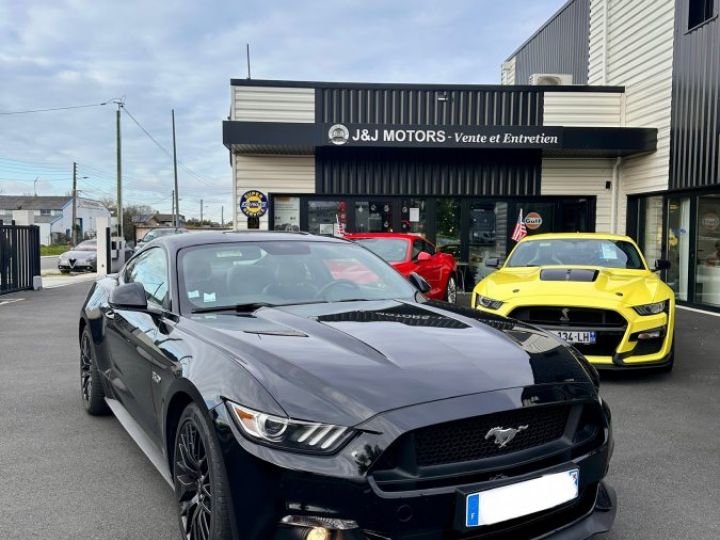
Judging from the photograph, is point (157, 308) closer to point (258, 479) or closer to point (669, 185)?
point (258, 479)

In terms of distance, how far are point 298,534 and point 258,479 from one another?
0.22 metres

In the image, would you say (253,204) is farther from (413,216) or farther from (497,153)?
(497,153)

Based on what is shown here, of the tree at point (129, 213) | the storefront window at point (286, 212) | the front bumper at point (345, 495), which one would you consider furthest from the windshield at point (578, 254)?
the tree at point (129, 213)

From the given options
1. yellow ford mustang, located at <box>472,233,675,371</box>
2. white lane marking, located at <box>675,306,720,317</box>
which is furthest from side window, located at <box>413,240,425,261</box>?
white lane marking, located at <box>675,306,720,317</box>

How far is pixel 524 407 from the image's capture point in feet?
7.29

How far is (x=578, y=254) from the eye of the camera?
7.48 meters

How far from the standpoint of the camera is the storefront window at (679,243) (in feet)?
39.6

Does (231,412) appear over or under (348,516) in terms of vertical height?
over

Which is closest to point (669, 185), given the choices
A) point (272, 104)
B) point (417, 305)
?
point (272, 104)

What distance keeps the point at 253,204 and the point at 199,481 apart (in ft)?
35.9

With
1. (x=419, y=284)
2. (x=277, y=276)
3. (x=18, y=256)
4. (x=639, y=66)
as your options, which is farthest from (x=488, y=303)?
(x=18, y=256)

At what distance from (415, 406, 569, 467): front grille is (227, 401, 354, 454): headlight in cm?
27

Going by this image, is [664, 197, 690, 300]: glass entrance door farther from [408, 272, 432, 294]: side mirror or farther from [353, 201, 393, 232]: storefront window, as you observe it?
[408, 272, 432, 294]: side mirror

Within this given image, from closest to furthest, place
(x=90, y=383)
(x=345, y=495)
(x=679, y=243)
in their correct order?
(x=345, y=495)
(x=90, y=383)
(x=679, y=243)
